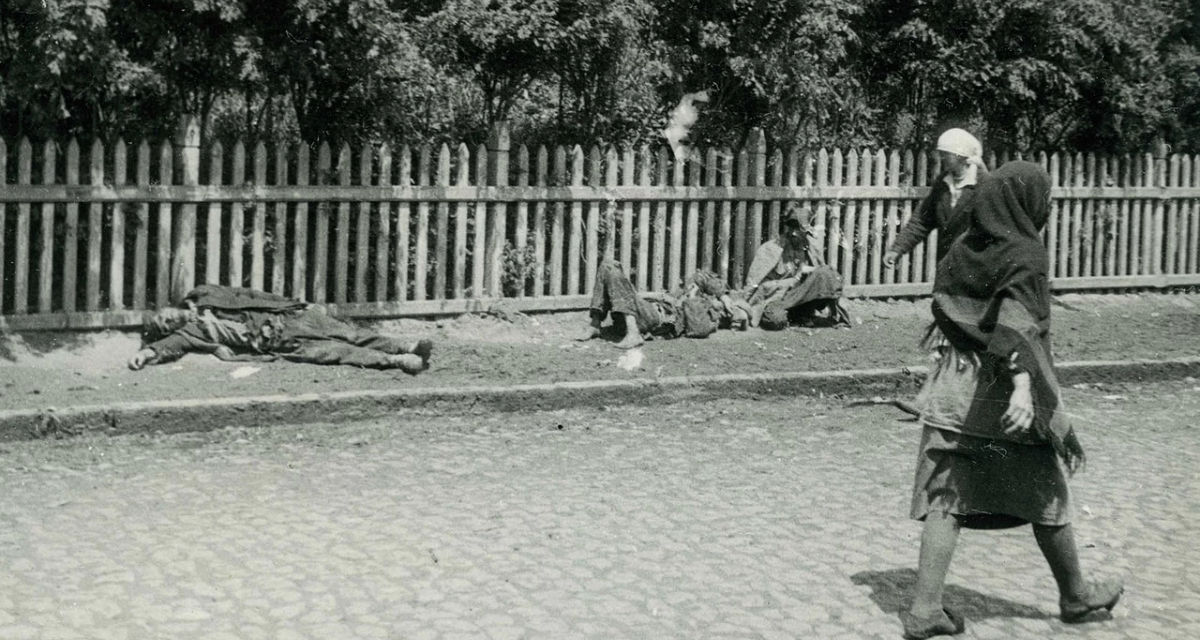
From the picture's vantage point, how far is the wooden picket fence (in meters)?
11.1

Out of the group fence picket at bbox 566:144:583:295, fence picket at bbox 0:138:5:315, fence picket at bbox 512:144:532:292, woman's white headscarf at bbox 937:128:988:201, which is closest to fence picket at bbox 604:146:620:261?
fence picket at bbox 566:144:583:295

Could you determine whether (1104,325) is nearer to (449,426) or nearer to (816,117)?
(816,117)

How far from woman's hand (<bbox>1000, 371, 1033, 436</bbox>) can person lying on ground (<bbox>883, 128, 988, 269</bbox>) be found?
2.22m

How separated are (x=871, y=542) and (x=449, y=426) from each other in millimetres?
3487

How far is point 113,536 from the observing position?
664cm

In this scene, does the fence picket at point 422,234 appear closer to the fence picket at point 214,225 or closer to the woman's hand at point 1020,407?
the fence picket at point 214,225

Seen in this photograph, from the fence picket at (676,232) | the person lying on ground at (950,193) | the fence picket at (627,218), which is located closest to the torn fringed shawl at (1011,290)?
the person lying on ground at (950,193)

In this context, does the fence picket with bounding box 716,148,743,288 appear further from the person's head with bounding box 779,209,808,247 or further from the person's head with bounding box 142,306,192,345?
the person's head with bounding box 142,306,192,345

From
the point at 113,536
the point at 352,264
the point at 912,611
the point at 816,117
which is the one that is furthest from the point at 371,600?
the point at 816,117

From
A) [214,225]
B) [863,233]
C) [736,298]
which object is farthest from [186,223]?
[863,233]

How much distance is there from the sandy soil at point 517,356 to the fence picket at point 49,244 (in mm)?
310

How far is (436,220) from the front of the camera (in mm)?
12750

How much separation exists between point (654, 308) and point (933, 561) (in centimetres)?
718

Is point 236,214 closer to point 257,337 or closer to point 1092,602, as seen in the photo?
point 257,337
